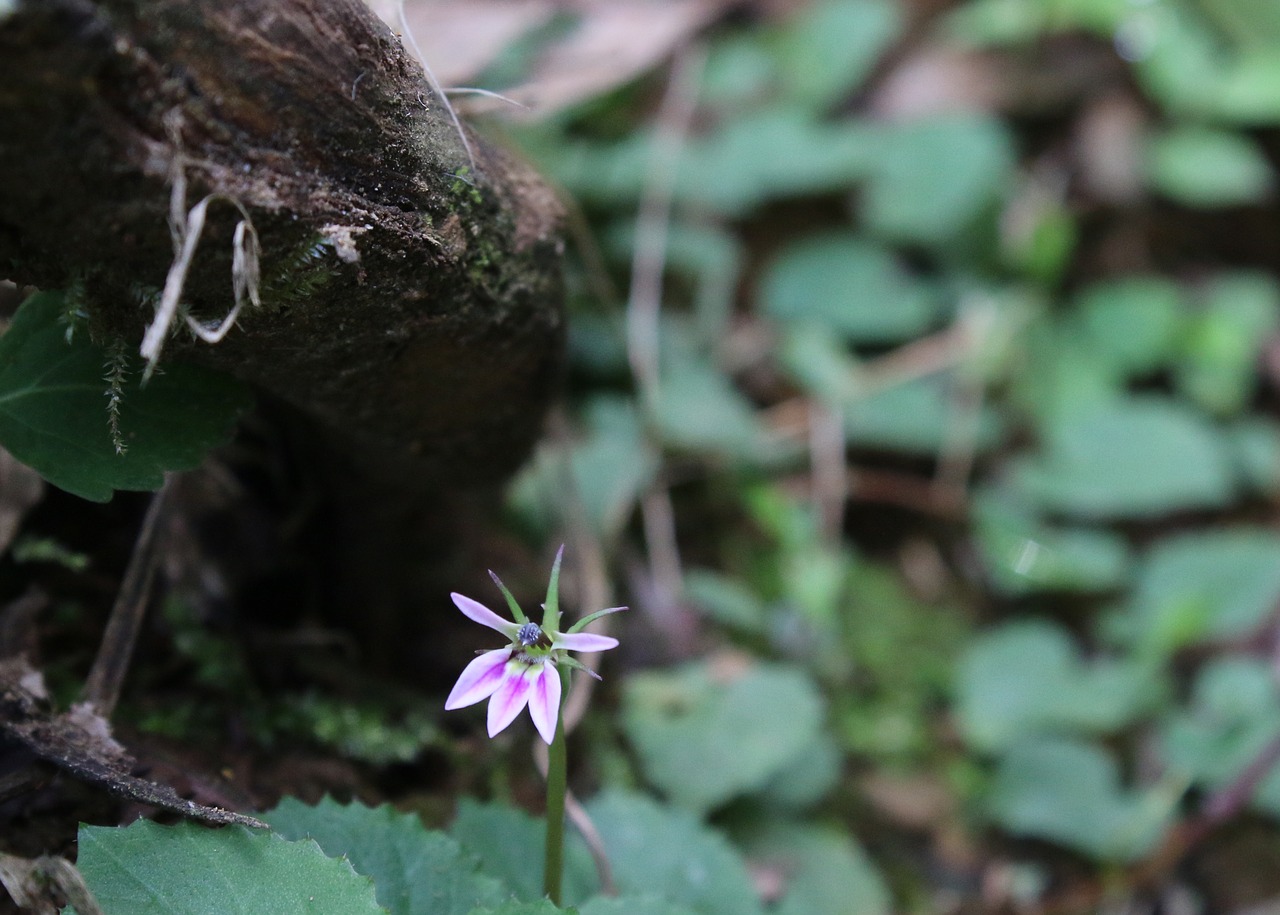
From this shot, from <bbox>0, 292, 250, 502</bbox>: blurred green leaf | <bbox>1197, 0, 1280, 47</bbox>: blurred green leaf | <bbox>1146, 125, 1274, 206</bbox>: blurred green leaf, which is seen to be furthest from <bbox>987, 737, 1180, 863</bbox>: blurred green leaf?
<bbox>1197, 0, 1280, 47</bbox>: blurred green leaf

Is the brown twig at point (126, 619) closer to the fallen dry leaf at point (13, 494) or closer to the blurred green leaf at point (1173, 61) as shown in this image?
the fallen dry leaf at point (13, 494)

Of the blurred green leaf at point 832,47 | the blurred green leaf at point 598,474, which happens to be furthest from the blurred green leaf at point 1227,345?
the blurred green leaf at point 598,474

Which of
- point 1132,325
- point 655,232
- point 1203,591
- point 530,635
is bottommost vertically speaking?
point 1203,591

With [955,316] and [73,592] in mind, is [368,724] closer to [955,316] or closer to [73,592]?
[73,592]

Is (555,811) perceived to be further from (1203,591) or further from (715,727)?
(1203,591)

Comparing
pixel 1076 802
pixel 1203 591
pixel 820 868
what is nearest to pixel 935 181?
pixel 1203 591

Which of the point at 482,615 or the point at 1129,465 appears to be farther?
the point at 1129,465
